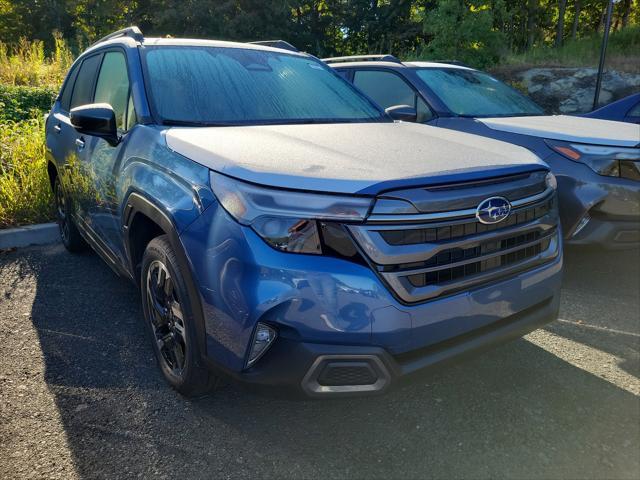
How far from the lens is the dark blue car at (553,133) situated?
3729 millimetres

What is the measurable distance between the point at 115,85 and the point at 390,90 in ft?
9.49

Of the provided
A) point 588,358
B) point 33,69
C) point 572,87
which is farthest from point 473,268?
point 33,69

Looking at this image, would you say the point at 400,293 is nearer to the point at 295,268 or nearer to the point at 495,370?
the point at 295,268

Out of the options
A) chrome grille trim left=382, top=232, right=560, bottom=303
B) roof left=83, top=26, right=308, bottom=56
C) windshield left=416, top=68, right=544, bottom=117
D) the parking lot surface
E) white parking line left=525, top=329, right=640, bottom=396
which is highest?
roof left=83, top=26, right=308, bottom=56

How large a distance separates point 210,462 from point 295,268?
0.94m

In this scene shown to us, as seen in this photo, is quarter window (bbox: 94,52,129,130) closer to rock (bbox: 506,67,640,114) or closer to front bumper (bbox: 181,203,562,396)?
front bumper (bbox: 181,203,562,396)

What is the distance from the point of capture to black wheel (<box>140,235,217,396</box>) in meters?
2.22

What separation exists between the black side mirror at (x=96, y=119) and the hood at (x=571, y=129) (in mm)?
3075

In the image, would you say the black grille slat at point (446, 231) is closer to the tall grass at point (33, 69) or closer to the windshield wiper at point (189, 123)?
the windshield wiper at point (189, 123)

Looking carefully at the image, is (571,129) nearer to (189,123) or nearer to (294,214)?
(189,123)

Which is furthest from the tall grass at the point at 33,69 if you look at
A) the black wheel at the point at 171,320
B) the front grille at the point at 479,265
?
the front grille at the point at 479,265

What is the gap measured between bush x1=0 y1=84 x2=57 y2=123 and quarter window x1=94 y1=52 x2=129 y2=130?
6.29 metres

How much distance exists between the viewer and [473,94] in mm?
5246

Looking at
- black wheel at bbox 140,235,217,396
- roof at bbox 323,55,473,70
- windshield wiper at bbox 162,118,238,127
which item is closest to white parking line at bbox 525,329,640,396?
black wheel at bbox 140,235,217,396
